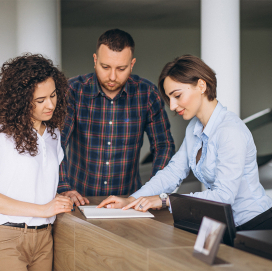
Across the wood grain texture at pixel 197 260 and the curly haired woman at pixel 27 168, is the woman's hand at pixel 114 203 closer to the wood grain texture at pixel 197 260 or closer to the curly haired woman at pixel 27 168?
the curly haired woman at pixel 27 168

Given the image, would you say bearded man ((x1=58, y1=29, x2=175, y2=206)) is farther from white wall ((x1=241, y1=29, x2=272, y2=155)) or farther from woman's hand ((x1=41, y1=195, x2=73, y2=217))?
white wall ((x1=241, y1=29, x2=272, y2=155))

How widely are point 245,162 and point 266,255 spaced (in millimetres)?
584

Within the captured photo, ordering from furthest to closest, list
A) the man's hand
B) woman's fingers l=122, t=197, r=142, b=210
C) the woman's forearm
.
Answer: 1. the man's hand
2. woman's fingers l=122, t=197, r=142, b=210
3. the woman's forearm

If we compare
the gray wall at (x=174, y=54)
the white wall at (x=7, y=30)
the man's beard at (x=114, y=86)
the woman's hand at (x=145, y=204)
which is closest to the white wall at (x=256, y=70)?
the gray wall at (x=174, y=54)

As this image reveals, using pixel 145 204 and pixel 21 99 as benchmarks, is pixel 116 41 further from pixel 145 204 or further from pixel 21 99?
pixel 145 204

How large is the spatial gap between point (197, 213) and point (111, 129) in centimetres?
116

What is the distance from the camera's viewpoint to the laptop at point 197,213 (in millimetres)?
1199

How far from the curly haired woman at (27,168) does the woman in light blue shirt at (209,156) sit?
32 cm

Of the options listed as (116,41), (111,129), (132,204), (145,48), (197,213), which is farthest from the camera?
(145,48)

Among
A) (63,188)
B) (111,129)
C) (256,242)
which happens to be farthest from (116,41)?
(256,242)

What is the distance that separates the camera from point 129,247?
3.98ft

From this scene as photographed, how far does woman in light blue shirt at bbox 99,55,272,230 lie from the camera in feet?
4.97

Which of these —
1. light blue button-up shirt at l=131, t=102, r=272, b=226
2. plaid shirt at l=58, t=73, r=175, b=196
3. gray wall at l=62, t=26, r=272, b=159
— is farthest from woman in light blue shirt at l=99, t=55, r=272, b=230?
gray wall at l=62, t=26, r=272, b=159

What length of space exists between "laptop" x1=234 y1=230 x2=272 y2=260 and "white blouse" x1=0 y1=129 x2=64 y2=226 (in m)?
0.86
